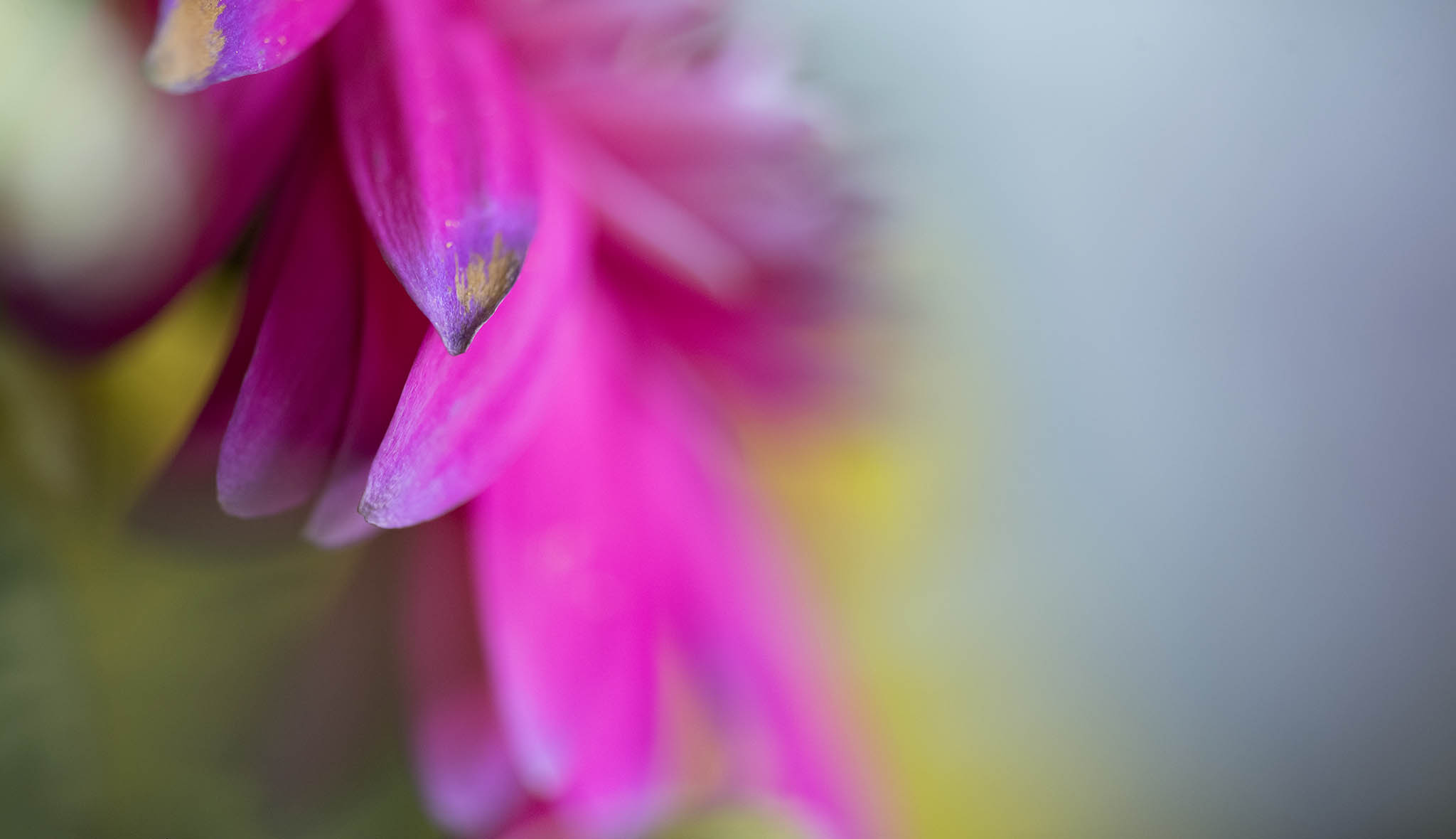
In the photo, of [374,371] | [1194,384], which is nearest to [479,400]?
[374,371]

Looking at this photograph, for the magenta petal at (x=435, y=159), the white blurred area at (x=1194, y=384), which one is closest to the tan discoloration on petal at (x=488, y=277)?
the magenta petal at (x=435, y=159)

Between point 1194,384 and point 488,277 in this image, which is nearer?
point 488,277

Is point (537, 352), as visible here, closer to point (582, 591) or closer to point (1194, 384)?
point (582, 591)

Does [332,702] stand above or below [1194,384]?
above

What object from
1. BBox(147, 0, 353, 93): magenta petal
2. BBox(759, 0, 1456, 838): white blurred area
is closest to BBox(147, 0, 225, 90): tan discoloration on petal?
BBox(147, 0, 353, 93): magenta petal

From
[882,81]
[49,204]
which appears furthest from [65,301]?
[882,81]

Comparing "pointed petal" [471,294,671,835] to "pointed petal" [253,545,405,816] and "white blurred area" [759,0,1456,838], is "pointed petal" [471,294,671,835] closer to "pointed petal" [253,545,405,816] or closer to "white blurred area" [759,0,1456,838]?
"pointed petal" [253,545,405,816]

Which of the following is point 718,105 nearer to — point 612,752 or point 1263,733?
point 612,752
